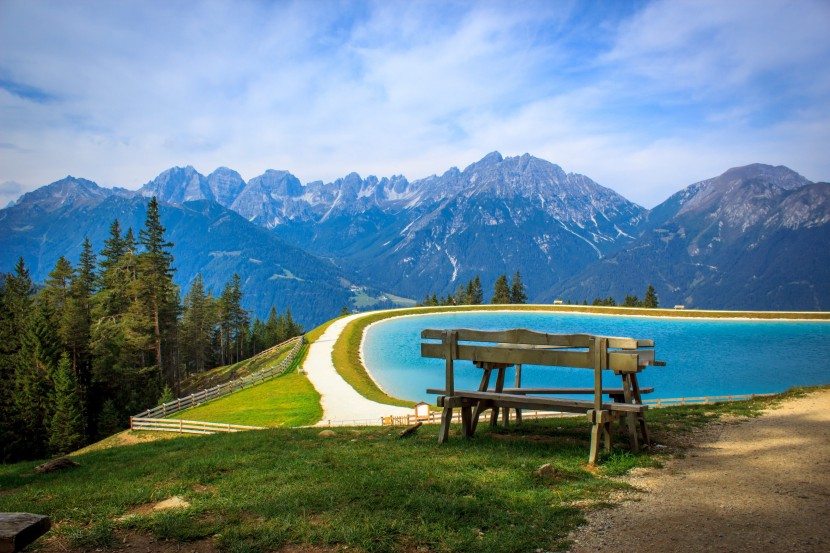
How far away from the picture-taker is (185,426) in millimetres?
28406

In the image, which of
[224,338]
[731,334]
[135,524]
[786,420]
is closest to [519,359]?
[135,524]

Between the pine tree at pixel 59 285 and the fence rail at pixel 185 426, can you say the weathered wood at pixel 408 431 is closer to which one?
the fence rail at pixel 185 426

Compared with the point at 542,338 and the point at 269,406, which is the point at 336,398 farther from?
the point at 542,338

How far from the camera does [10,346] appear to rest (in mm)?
43344

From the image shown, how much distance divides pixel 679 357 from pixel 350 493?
4485cm

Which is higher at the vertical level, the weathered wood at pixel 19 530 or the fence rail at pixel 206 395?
the weathered wood at pixel 19 530

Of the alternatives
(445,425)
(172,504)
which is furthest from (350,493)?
(445,425)

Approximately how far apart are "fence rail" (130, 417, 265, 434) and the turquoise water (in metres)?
12.5

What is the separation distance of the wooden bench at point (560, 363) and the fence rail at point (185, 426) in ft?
56.2

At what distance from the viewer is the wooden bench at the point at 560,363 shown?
9469 mm

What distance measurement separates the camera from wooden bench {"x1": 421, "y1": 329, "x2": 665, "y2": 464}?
31.1 ft

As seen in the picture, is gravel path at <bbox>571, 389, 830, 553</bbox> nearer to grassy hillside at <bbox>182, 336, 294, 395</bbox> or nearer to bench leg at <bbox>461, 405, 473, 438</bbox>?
bench leg at <bbox>461, 405, 473, 438</bbox>

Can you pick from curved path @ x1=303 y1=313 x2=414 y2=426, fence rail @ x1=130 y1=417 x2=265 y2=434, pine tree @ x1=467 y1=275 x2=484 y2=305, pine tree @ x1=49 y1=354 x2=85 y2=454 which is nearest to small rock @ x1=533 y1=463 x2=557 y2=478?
curved path @ x1=303 y1=313 x2=414 y2=426

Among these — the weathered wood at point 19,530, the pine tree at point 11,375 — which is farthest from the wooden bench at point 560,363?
the pine tree at point 11,375
